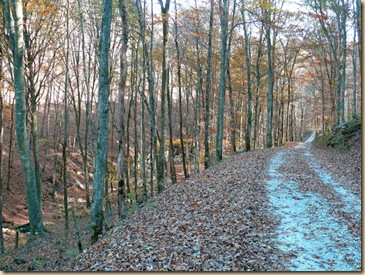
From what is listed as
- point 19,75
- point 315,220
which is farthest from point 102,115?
point 315,220

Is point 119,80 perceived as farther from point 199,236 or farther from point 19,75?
point 199,236

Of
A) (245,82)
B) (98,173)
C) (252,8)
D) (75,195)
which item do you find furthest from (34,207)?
(245,82)

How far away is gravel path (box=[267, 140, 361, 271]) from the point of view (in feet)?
18.4

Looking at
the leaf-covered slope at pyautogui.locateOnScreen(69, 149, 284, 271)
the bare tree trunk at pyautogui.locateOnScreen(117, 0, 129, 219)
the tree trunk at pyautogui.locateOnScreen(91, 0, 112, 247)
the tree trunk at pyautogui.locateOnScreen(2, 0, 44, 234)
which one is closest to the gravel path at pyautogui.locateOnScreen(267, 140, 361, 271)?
the leaf-covered slope at pyautogui.locateOnScreen(69, 149, 284, 271)

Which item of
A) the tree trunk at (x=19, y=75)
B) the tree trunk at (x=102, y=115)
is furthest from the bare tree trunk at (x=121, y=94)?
the tree trunk at (x=19, y=75)

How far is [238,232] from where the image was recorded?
6758 millimetres

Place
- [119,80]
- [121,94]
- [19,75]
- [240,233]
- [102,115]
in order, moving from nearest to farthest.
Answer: [240,233] → [102,115] → [121,94] → [19,75] → [119,80]

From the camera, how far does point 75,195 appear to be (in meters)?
26.5

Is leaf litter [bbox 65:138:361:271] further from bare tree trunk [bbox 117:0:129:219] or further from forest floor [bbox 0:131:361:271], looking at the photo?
bare tree trunk [bbox 117:0:129:219]

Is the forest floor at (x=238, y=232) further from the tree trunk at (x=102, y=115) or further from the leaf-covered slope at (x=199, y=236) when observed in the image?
the tree trunk at (x=102, y=115)

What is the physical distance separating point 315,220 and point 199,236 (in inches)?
115

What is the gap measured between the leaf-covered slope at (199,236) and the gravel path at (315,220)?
364 mm

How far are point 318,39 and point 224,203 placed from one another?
75.4 ft

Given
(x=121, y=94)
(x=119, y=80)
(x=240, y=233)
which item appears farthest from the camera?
(x=119, y=80)
